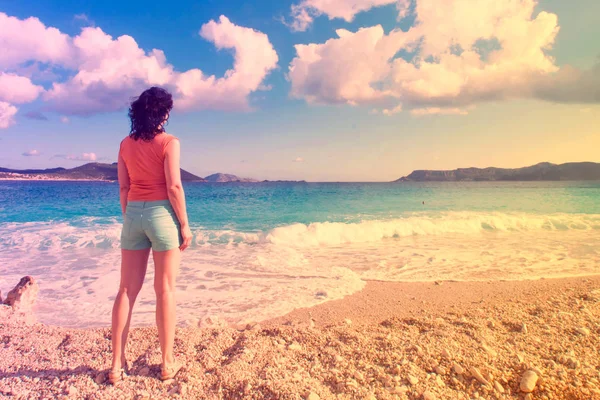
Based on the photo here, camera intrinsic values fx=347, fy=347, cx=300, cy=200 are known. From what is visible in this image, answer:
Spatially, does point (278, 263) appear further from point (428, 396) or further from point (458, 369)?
point (428, 396)

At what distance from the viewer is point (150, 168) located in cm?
283

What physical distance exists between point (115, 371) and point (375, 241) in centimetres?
1038

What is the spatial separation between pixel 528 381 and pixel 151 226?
3.21 meters

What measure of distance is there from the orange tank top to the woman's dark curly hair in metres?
0.06

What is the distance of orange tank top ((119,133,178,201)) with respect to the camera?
282 cm

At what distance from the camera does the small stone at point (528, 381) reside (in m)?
2.66

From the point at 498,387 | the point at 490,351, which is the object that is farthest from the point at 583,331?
the point at 498,387

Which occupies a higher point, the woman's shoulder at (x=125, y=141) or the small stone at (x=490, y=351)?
the woman's shoulder at (x=125, y=141)

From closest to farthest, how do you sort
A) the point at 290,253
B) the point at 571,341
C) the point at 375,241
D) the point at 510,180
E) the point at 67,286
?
the point at 571,341 → the point at 67,286 → the point at 290,253 → the point at 375,241 → the point at 510,180

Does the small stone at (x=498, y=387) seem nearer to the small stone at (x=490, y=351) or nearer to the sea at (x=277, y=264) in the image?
the small stone at (x=490, y=351)

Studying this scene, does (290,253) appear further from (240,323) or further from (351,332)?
(351,332)

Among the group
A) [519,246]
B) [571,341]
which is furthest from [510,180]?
[571,341]

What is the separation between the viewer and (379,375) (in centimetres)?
288

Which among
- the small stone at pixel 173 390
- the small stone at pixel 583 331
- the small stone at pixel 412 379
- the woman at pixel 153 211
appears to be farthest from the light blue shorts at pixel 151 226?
the small stone at pixel 583 331
